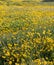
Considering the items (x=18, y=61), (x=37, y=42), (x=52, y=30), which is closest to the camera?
(x=18, y=61)

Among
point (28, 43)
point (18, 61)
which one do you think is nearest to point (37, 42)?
point (28, 43)

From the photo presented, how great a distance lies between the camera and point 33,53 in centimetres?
744

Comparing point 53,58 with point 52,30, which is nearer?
point 53,58

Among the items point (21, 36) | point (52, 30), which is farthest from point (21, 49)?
point (52, 30)

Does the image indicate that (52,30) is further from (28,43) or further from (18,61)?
(18,61)

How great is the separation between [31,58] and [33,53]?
0.23 metres

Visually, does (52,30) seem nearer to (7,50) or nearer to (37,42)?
(37,42)

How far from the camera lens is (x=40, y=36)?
26.6 ft

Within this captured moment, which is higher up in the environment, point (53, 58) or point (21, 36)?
point (21, 36)

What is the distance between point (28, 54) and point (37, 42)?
58 centimetres

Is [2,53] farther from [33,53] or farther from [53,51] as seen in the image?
[53,51]

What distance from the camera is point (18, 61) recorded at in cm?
720

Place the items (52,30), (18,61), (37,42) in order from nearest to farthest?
(18,61)
(37,42)
(52,30)

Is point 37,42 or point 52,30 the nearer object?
point 37,42
